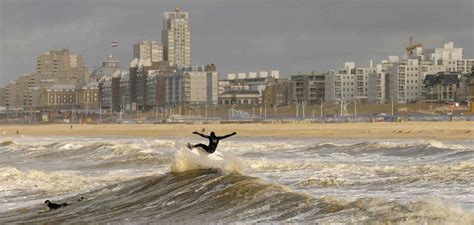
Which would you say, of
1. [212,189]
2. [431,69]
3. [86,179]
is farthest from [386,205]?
[431,69]

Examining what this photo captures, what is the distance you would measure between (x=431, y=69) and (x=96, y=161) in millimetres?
141356

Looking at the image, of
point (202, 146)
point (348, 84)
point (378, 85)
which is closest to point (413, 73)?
point (378, 85)

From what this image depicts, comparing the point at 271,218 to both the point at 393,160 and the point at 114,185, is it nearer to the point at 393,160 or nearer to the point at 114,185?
the point at 114,185

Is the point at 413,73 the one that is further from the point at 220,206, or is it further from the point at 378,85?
the point at 220,206

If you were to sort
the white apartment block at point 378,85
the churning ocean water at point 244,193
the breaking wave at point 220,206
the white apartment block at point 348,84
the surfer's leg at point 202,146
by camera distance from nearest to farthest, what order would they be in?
the breaking wave at point 220,206
the churning ocean water at point 244,193
the surfer's leg at point 202,146
the white apartment block at point 378,85
the white apartment block at point 348,84

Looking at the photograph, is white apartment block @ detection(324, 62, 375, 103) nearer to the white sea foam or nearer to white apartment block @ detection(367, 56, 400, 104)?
white apartment block @ detection(367, 56, 400, 104)

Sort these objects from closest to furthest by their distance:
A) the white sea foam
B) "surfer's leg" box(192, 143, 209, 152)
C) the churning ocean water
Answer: the churning ocean water, the white sea foam, "surfer's leg" box(192, 143, 209, 152)

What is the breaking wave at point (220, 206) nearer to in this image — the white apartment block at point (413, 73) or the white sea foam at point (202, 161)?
the white sea foam at point (202, 161)

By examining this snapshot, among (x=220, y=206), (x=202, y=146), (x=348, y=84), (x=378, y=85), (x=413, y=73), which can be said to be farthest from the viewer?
(x=348, y=84)

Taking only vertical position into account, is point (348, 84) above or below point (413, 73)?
below

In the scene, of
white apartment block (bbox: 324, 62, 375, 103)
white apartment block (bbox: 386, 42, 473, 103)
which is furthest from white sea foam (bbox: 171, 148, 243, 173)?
white apartment block (bbox: 324, 62, 375, 103)

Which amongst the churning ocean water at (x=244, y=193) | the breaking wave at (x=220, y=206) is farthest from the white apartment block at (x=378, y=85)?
the breaking wave at (x=220, y=206)

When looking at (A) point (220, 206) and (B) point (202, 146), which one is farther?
(B) point (202, 146)

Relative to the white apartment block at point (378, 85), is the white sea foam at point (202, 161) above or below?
below
